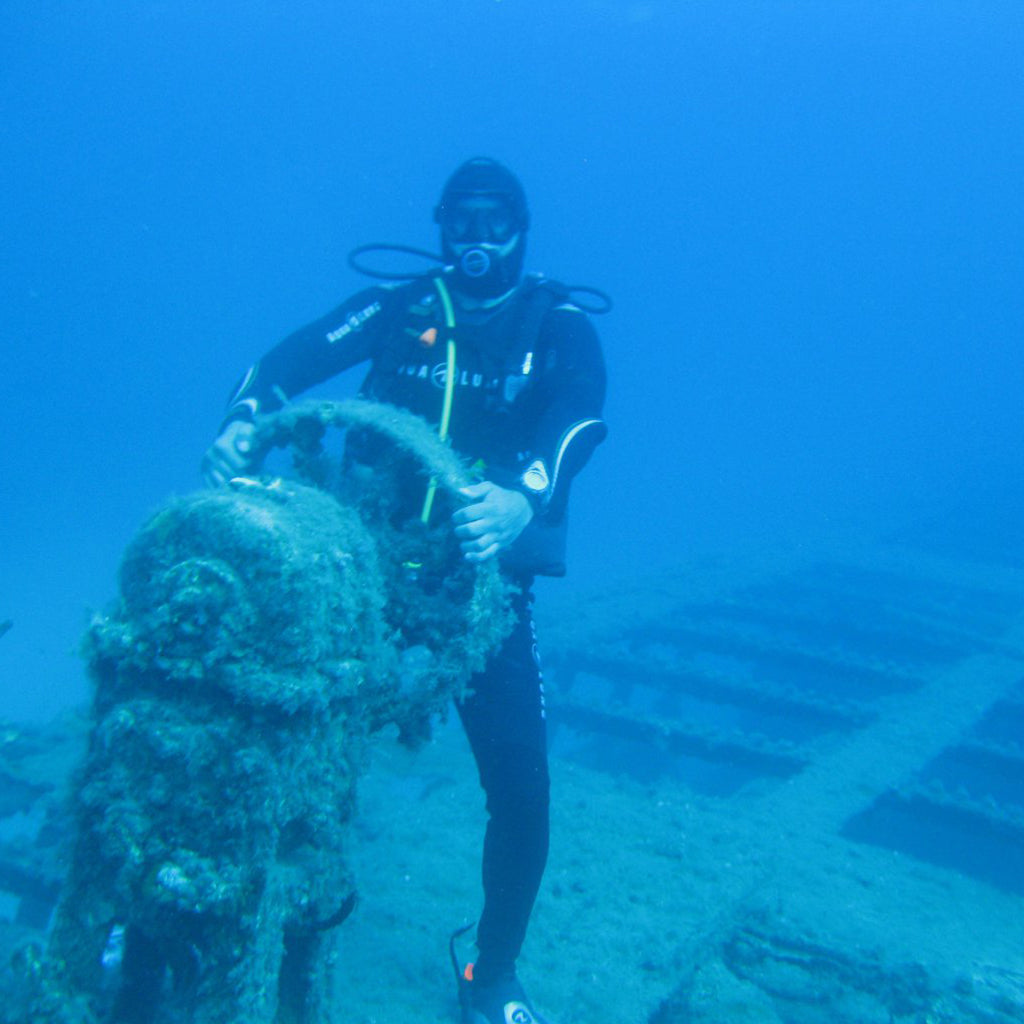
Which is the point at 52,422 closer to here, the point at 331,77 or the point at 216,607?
the point at 216,607

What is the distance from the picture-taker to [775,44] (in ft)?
521

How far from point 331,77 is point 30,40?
6489 centimetres

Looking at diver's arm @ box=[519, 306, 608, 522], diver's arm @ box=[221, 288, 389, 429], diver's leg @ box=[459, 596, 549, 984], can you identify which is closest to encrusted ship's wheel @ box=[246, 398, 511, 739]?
diver's arm @ box=[519, 306, 608, 522]

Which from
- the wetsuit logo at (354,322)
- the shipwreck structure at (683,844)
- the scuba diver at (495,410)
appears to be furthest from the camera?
the wetsuit logo at (354,322)

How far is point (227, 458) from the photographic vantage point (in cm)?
261

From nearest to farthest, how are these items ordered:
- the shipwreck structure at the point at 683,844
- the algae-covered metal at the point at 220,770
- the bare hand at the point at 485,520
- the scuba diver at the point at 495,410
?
the algae-covered metal at the point at 220,770, the shipwreck structure at the point at 683,844, the bare hand at the point at 485,520, the scuba diver at the point at 495,410

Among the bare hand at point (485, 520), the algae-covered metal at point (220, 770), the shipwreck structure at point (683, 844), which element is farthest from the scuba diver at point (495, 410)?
the algae-covered metal at point (220, 770)

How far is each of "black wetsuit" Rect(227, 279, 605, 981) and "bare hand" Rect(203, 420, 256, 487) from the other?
35cm

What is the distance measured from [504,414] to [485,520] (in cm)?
112

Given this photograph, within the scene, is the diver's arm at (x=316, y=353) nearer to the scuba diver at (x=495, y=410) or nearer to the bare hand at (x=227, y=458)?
the scuba diver at (x=495, y=410)

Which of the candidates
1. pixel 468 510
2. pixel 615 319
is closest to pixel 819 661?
pixel 468 510

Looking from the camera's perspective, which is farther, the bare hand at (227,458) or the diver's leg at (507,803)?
the diver's leg at (507,803)

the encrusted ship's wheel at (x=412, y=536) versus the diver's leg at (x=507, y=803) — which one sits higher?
the encrusted ship's wheel at (x=412, y=536)

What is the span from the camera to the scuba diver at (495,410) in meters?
2.76
